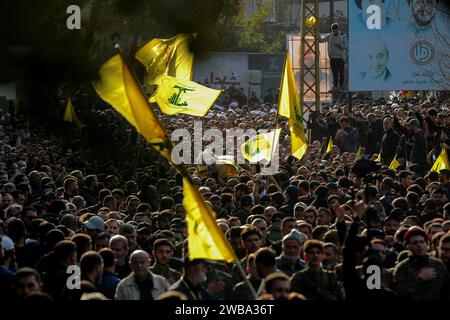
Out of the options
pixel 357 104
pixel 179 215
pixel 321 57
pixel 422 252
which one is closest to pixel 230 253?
pixel 422 252

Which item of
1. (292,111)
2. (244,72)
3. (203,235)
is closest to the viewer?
(203,235)

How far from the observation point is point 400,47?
27719 millimetres

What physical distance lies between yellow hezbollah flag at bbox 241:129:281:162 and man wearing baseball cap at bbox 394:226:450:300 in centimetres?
896

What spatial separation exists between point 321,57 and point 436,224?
1760 cm

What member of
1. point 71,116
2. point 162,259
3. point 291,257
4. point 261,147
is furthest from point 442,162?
point 162,259

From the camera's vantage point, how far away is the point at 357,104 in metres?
32.8

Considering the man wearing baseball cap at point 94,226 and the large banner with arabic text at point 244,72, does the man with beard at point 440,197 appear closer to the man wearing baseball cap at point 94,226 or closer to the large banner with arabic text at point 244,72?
the man wearing baseball cap at point 94,226

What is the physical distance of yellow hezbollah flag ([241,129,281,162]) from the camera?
18.4 metres

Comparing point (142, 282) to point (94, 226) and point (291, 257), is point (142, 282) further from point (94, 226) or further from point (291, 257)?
point (94, 226)

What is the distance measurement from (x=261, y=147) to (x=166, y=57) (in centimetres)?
290

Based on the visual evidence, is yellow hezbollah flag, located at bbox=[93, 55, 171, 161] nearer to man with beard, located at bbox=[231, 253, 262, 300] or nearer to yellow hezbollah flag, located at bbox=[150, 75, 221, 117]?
man with beard, located at bbox=[231, 253, 262, 300]

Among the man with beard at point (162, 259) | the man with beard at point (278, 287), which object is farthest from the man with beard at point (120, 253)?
the man with beard at point (278, 287)

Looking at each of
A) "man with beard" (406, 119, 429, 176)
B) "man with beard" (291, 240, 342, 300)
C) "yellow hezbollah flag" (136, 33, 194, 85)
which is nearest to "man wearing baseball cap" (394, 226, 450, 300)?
"man with beard" (291, 240, 342, 300)

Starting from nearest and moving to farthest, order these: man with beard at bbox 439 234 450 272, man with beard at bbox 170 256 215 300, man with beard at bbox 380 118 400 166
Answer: man with beard at bbox 170 256 215 300, man with beard at bbox 439 234 450 272, man with beard at bbox 380 118 400 166
